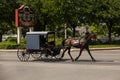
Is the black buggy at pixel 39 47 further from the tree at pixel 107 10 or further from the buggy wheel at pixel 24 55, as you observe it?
Result: the tree at pixel 107 10

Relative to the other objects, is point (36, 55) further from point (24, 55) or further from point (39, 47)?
point (39, 47)

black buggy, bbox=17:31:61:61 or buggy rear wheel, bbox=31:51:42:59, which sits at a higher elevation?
black buggy, bbox=17:31:61:61

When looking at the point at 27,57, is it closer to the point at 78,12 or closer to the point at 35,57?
the point at 35,57

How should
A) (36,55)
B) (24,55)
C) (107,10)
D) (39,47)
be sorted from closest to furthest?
(39,47) < (24,55) < (36,55) < (107,10)

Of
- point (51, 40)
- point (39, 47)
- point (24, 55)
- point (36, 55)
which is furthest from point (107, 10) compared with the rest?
point (39, 47)

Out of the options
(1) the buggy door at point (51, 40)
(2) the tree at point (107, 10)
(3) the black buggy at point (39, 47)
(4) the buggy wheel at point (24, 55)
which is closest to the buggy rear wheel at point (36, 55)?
(3) the black buggy at point (39, 47)

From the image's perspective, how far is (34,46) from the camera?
75.5 feet

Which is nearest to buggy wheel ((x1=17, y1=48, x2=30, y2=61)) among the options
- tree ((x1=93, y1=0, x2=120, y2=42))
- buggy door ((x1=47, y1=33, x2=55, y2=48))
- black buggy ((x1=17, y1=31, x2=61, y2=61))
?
black buggy ((x1=17, y1=31, x2=61, y2=61))

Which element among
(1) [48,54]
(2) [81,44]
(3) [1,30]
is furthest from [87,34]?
(3) [1,30]

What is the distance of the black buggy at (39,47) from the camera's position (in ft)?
75.0

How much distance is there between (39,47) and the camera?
2288 cm

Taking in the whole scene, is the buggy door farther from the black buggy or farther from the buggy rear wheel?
the buggy rear wheel

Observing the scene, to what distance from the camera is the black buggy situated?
22.9 metres

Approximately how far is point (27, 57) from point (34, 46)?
0.94 meters
